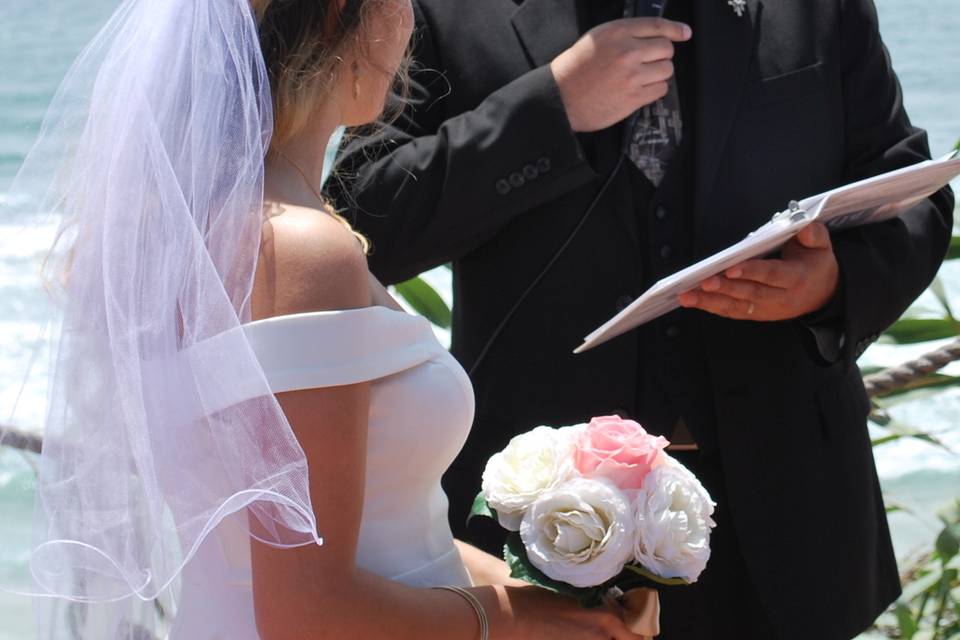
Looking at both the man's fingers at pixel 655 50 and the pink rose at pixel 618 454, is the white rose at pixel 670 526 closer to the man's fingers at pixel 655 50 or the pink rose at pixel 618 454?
the pink rose at pixel 618 454

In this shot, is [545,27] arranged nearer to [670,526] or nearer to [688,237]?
[688,237]

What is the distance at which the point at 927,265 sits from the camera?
2.28m

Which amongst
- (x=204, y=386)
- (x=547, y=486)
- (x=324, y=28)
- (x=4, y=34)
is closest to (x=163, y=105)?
(x=324, y=28)

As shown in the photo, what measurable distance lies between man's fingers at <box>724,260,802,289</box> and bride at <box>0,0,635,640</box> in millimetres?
574

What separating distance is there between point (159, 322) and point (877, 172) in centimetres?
134

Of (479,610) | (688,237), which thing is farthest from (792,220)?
(479,610)

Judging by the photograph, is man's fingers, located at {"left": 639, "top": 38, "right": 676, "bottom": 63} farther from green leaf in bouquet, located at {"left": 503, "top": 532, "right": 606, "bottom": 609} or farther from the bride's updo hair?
green leaf in bouquet, located at {"left": 503, "top": 532, "right": 606, "bottom": 609}

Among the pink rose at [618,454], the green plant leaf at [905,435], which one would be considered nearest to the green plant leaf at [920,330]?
the green plant leaf at [905,435]

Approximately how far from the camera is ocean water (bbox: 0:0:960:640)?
1.64m

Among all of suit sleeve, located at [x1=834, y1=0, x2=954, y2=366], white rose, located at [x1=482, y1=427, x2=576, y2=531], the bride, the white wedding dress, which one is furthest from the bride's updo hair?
suit sleeve, located at [x1=834, y1=0, x2=954, y2=366]

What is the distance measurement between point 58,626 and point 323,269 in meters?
0.63

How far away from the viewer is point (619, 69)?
2.04 meters

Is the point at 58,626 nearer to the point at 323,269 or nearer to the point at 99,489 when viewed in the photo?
the point at 99,489

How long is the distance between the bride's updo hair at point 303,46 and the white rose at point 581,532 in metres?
0.56
